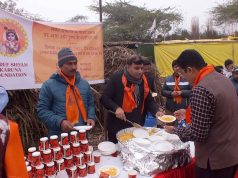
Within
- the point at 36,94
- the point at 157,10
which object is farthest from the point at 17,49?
the point at 157,10

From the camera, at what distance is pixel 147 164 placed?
196cm

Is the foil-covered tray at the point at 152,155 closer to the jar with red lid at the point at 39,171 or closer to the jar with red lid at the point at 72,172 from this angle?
the jar with red lid at the point at 72,172

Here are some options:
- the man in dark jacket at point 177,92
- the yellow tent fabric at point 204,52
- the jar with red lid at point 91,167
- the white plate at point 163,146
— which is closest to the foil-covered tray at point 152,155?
the white plate at point 163,146

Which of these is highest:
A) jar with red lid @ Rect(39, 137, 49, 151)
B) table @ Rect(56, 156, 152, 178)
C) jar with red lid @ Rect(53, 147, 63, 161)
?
jar with red lid @ Rect(39, 137, 49, 151)

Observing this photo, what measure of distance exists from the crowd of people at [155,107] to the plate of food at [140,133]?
20 centimetres

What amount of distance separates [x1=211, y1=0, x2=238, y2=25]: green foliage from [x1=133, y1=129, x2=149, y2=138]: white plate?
24.3m

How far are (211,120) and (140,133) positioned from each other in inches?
28.2

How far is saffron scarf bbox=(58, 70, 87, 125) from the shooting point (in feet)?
8.11

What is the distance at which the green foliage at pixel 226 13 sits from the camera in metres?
23.9

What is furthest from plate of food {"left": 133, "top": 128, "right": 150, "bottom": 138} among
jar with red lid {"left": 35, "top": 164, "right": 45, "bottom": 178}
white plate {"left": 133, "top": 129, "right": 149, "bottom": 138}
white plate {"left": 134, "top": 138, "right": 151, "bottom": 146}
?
jar with red lid {"left": 35, "top": 164, "right": 45, "bottom": 178}

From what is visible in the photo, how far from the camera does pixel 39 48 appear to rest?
3.62m

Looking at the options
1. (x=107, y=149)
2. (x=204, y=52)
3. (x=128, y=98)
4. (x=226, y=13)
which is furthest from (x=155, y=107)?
(x=226, y=13)

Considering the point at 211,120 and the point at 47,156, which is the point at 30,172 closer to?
the point at 47,156

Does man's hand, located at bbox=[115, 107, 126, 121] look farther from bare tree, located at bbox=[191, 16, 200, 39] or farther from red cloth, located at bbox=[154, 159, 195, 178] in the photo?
bare tree, located at bbox=[191, 16, 200, 39]
